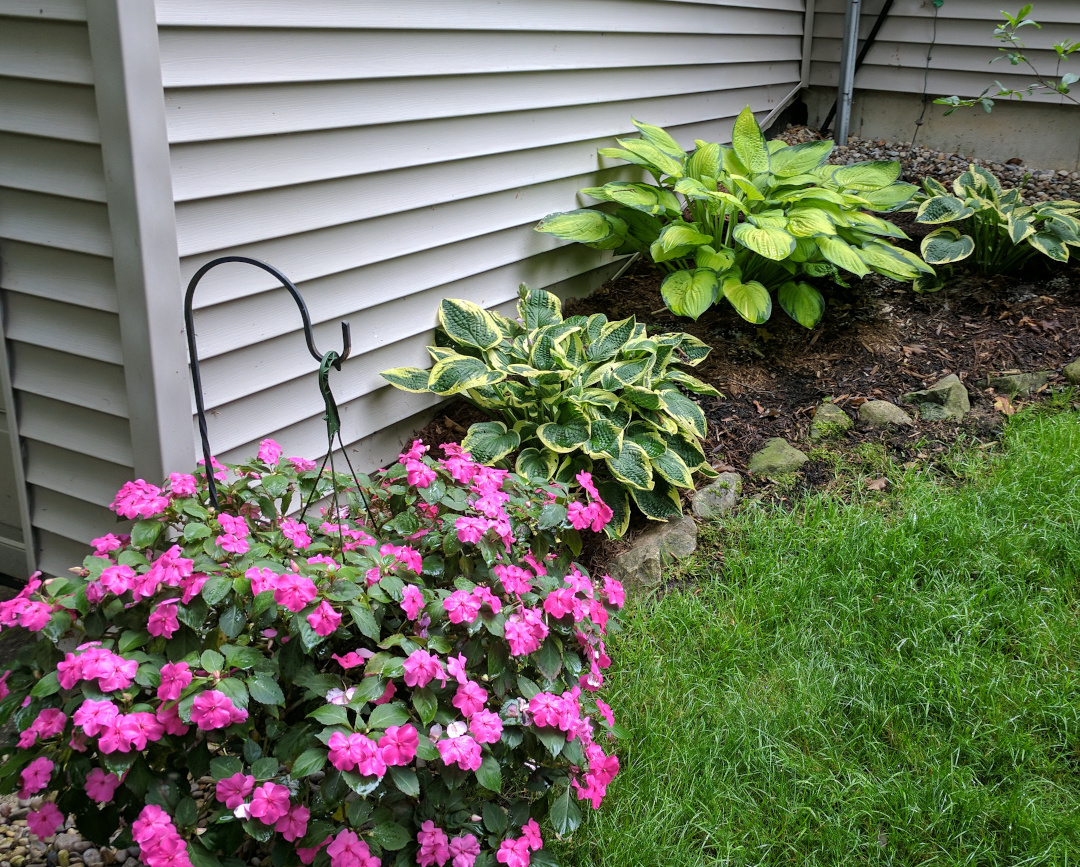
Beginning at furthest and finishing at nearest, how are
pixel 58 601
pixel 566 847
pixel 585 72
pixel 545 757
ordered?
pixel 585 72 < pixel 566 847 < pixel 545 757 < pixel 58 601

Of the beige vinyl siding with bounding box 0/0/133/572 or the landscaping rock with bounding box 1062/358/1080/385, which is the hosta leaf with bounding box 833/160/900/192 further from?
the beige vinyl siding with bounding box 0/0/133/572

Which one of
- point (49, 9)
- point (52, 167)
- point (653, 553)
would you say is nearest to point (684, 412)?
point (653, 553)

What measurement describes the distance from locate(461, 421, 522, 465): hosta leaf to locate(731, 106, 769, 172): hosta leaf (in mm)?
1712

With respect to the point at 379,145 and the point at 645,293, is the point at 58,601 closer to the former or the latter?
the point at 379,145

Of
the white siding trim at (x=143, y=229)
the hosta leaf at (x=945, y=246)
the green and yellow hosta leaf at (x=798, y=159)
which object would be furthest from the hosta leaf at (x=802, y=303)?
the white siding trim at (x=143, y=229)

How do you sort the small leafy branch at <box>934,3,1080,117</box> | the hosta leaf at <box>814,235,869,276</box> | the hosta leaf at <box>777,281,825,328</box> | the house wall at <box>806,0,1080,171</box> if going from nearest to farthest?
the hosta leaf at <box>814,235,869,276</box> < the hosta leaf at <box>777,281,825,328</box> < the small leafy branch at <box>934,3,1080,117</box> < the house wall at <box>806,0,1080,171</box>

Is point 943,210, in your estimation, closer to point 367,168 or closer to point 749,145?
point 749,145

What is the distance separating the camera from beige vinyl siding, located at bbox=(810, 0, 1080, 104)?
4.87 meters

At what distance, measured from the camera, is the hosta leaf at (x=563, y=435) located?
8.52 ft

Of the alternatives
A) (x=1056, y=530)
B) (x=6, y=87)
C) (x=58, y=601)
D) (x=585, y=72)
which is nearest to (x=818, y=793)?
(x=1056, y=530)

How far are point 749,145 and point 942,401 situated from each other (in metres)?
1.28

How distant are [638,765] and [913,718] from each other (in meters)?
0.63

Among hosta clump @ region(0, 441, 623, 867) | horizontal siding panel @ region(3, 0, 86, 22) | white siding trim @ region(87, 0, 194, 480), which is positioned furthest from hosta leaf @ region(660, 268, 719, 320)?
horizontal siding panel @ region(3, 0, 86, 22)

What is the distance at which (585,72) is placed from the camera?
3.46m
